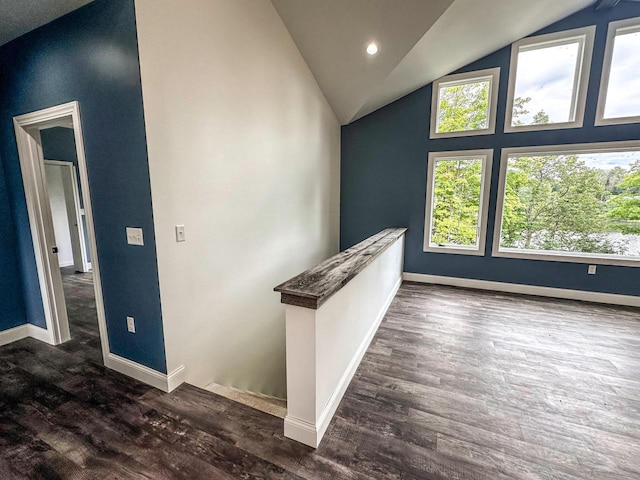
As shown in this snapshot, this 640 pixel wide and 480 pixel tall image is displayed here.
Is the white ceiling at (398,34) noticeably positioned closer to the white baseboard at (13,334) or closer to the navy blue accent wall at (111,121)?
the navy blue accent wall at (111,121)

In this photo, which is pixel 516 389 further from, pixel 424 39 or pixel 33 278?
pixel 33 278

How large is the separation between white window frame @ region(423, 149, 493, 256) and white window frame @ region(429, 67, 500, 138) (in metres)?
0.28

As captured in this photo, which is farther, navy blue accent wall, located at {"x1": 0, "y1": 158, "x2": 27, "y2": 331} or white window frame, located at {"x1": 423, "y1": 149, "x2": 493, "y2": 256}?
white window frame, located at {"x1": 423, "y1": 149, "x2": 493, "y2": 256}

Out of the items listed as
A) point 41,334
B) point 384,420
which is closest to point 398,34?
point 384,420

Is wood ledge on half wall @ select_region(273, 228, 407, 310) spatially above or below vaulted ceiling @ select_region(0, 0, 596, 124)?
below

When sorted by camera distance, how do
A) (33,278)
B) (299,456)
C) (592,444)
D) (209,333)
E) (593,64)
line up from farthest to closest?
(593,64)
(33,278)
(209,333)
(592,444)
(299,456)

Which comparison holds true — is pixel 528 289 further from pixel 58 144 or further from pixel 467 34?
pixel 58 144

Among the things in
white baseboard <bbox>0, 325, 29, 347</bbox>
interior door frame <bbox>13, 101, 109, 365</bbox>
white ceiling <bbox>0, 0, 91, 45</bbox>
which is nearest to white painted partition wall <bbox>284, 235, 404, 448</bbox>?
interior door frame <bbox>13, 101, 109, 365</bbox>

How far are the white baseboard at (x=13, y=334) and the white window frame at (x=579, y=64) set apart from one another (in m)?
6.50

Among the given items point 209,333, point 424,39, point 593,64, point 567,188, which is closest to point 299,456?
point 209,333

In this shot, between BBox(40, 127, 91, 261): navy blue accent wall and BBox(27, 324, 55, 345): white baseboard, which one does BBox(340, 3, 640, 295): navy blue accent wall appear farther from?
BBox(40, 127, 91, 261): navy blue accent wall

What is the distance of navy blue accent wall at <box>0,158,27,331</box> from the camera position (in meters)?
2.64

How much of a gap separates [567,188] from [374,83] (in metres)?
3.12

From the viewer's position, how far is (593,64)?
11.7ft
